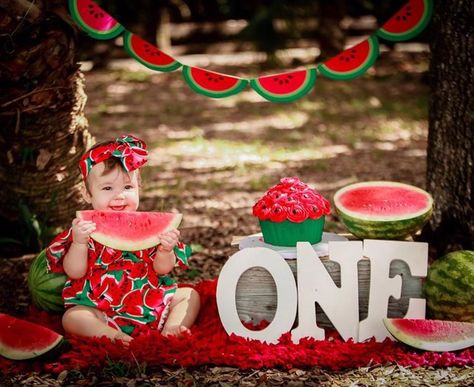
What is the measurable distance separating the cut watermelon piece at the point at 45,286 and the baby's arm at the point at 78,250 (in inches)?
10.5

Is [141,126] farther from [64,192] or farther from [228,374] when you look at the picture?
[228,374]

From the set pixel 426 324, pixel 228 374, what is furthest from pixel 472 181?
pixel 228 374

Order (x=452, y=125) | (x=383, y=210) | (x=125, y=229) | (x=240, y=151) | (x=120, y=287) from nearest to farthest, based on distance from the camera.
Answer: (x=125, y=229) < (x=120, y=287) < (x=383, y=210) < (x=452, y=125) < (x=240, y=151)

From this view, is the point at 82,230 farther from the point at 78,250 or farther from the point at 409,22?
the point at 409,22

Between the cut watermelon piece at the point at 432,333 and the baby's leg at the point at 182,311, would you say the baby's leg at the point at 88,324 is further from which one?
the cut watermelon piece at the point at 432,333

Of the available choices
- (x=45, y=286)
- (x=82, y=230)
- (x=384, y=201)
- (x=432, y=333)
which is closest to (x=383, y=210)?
(x=384, y=201)

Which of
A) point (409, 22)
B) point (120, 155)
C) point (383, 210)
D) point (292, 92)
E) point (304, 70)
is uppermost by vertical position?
point (409, 22)

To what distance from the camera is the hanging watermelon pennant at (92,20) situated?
4066 millimetres

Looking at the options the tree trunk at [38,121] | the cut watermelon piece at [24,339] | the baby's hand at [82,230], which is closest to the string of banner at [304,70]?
the tree trunk at [38,121]

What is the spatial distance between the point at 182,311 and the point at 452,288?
1411 millimetres

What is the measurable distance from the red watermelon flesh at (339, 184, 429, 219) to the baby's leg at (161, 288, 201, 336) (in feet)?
3.22

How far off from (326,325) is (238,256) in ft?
2.14

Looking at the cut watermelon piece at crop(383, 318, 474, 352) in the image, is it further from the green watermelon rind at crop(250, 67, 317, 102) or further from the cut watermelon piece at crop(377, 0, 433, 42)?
the cut watermelon piece at crop(377, 0, 433, 42)

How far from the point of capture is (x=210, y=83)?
4.04 meters
